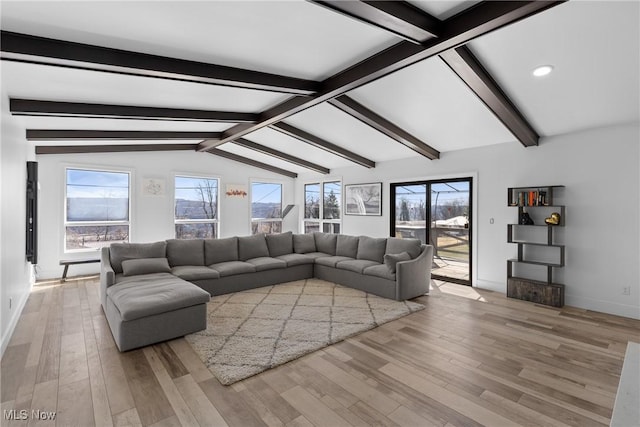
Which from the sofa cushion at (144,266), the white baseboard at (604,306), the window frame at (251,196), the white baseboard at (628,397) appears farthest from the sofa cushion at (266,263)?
the white baseboard at (628,397)

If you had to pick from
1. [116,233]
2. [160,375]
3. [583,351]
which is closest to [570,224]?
[583,351]

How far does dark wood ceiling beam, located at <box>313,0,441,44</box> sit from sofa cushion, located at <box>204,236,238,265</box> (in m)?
4.21

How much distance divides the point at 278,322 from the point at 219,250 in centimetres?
215

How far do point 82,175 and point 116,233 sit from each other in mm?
1279

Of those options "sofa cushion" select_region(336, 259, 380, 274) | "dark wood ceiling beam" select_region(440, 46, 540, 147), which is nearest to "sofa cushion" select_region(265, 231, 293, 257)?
"sofa cushion" select_region(336, 259, 380, 274)

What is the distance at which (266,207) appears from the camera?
8.59 meters

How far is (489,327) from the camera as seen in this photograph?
3.59 meters

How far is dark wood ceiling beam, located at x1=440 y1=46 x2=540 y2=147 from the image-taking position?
2.95m

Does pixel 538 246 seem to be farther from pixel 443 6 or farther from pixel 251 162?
pixel 251 162

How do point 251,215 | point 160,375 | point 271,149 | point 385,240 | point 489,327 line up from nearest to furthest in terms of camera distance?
point 160,375 < point 489,327 < point 385,240 < point 271,149 < point 251,215

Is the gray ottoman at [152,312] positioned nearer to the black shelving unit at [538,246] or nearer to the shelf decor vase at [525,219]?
the black shelving unit at [538,246]

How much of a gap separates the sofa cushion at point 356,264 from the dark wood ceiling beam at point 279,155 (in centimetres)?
310

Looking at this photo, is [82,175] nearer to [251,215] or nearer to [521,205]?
[251,215]

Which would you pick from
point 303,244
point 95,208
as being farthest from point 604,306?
point 95,208
